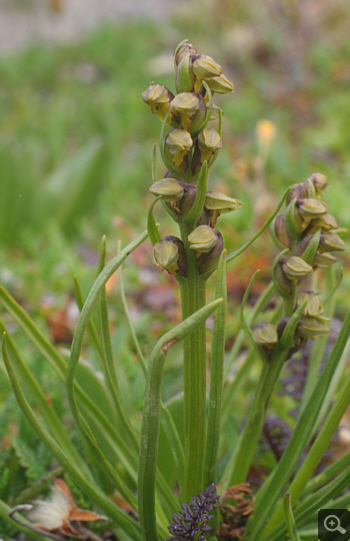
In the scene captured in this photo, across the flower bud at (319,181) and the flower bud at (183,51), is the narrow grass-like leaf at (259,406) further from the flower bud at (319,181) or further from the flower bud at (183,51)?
the flower bud at (183,51)

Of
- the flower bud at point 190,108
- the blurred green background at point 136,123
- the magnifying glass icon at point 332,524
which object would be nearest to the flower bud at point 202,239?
the flower bud at point 190,108

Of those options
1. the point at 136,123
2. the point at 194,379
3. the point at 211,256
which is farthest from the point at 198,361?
the point at 136,123

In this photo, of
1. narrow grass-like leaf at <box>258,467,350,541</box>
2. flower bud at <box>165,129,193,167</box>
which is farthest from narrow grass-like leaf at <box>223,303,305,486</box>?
flower bud at <box>165,129,193,167</box>

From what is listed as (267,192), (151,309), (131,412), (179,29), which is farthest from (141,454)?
(179,29)

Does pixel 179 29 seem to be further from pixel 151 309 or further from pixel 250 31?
pixel 151 309

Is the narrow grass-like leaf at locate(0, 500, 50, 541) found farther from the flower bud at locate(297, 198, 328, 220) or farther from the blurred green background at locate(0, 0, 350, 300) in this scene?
the blurred green background at locate(0, 0, 350, 300)

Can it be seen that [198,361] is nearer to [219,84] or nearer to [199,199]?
[199,199]

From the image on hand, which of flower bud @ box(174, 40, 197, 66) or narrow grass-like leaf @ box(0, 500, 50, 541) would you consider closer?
flower bud @ box(174, 40, 197, 66)
